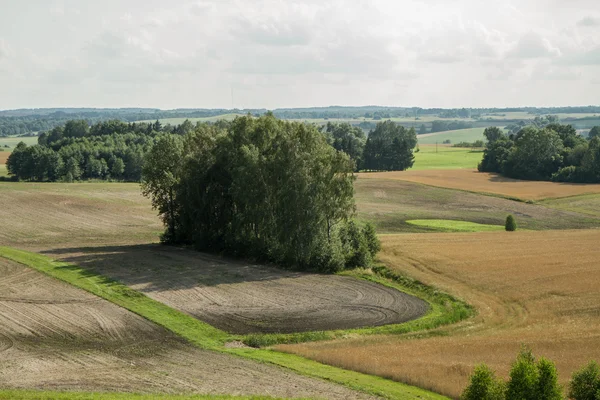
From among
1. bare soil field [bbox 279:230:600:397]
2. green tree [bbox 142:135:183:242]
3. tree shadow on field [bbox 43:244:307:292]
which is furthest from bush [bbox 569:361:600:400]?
green tree [bbox 142:135:183:242]

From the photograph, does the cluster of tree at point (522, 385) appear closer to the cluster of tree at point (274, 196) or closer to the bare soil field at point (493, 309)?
the bare soil field at point (493, 309)

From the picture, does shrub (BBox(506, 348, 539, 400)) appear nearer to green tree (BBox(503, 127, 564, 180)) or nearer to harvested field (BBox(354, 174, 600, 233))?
harvested field (BBox(354, 174, 600, 233))

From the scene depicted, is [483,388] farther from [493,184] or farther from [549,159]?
[549,159]

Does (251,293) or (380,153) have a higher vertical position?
(380,153)

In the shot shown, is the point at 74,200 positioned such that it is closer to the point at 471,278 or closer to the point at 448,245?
the point at 448,245

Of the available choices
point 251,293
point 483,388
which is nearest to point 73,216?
point 251,293

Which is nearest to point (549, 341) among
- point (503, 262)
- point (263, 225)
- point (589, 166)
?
point (503, 262)
